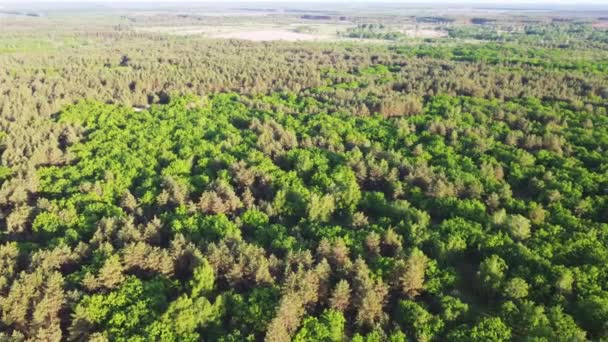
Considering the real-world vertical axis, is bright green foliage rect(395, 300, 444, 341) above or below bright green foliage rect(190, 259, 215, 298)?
below

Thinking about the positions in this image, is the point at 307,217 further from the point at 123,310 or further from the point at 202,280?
the point at 123,310

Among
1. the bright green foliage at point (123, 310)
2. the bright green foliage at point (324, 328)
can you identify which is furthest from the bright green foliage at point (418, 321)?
the bright green foliage at point (123, 310)

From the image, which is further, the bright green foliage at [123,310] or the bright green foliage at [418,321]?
the bright green foliage at [123,310]

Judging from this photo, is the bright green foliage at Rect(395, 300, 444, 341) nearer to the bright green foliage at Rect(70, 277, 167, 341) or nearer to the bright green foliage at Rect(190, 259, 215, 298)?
the bright green foliage at Rect(190, 259, 215, 298)

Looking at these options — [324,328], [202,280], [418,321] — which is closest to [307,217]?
[202,280]

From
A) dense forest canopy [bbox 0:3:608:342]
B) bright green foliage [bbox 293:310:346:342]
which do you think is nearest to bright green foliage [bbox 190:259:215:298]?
dense forest canopy [bbox 0:3:608:342]

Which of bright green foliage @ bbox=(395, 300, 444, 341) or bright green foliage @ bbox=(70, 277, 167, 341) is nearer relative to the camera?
bright green foliage @ bbox=(395, 300, 444, 341)

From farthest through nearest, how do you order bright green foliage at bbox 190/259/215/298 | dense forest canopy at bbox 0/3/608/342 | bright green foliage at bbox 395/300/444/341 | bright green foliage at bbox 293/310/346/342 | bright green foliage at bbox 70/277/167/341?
bright green foliage at bbox 190/259/215/298, dense forest canopy at bbox 0/3/608/342, bright green foliage at bbox 70/277/167/341, bright green foliage at bbox 395/300/444/341, bright green foliage at bbox 293/310/346/342

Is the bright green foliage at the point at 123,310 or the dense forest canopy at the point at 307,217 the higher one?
the dense forest canopy at the point at 307,217

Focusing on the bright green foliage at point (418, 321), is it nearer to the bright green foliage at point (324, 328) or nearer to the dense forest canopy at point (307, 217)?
the dense forest canopy at point (307, 217)

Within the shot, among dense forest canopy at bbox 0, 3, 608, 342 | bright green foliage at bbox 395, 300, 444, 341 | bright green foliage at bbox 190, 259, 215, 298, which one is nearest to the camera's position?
bright green foliage at bbox 395, 300, 444, 341
